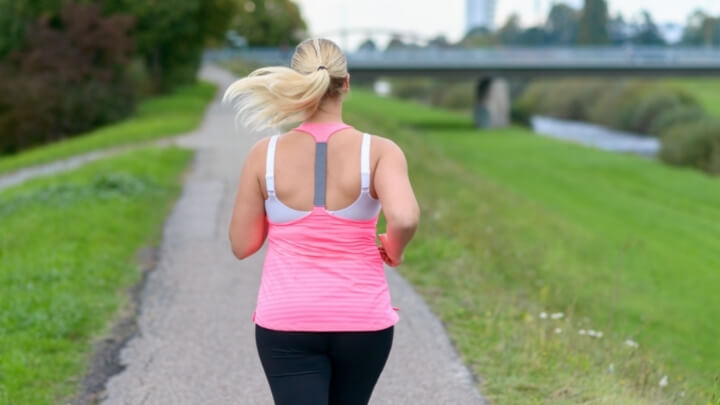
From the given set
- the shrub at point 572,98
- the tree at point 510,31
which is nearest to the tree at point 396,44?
the shrub at point 572,98

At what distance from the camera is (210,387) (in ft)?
18.3

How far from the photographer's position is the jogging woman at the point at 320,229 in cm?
304

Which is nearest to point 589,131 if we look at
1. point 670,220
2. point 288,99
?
point 670,220

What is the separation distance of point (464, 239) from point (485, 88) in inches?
1927

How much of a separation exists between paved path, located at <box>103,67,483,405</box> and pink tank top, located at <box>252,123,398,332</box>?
2358 millimetres

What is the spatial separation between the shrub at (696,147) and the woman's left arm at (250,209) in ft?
118

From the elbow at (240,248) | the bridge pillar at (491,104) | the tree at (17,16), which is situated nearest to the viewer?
the elbow at (240,248)

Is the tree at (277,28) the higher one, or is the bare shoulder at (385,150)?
the bare shoulder at (385,150)

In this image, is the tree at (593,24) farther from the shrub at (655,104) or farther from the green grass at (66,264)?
the green grass at (66,264)

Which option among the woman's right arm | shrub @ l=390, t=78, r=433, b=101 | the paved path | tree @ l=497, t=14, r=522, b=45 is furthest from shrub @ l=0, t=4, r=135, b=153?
tree @ l=497, t=14, r=522, b=45

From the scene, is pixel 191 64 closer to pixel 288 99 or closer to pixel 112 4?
pixel 112 4

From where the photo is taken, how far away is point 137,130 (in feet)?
83.9

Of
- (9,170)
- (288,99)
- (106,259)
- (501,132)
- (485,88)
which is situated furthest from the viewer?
(485,88)

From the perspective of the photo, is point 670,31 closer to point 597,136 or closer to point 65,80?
point 597,136
